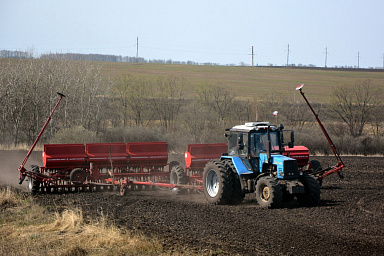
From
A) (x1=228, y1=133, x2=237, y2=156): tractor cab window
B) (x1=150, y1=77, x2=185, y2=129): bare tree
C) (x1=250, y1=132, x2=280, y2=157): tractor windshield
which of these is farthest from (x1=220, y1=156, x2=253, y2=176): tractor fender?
(x1=150, y1=77, x2=185, y2=129): bare tree

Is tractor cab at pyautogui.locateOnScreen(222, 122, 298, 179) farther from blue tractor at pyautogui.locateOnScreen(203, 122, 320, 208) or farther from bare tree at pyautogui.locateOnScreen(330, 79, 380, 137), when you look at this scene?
bare tree at pyautogui.locateOnScreen(330, 79, 380, 137)

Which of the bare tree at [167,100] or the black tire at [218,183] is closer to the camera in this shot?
the black tire at [218,183]

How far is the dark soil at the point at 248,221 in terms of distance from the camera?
817 centimetres

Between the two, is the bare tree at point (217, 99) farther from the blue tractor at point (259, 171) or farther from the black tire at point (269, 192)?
the black tire at point (269, 192)

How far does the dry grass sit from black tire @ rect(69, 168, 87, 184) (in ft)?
12.0

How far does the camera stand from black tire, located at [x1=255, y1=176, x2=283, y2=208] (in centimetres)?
1116

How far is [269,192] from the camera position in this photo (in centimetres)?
1133

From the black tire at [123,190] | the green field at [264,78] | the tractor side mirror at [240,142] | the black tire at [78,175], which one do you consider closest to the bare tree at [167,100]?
the green field at [264,78]

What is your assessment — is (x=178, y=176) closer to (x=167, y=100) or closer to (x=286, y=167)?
(x=286, y=167)

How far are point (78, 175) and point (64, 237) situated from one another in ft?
22.0

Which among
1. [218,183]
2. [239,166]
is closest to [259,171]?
[239,166]

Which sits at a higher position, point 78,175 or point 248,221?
point 78,175

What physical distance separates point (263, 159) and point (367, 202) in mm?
3470

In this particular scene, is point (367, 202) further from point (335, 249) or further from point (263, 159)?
point (335, 249)
